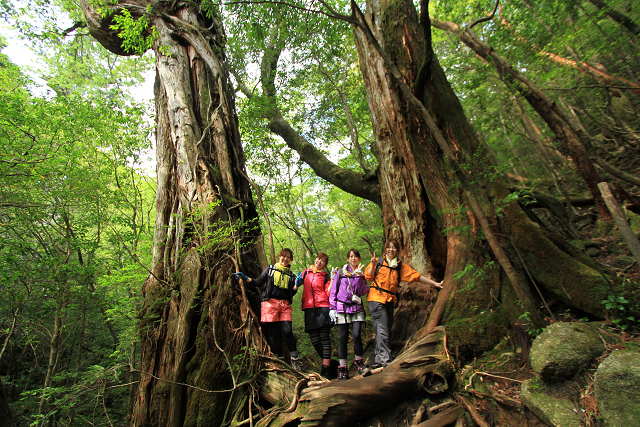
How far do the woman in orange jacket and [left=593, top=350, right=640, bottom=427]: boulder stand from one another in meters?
1.95

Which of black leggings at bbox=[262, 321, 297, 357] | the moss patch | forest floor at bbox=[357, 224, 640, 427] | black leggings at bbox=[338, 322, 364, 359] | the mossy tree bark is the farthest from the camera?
black leggings at bbox=[262, 321, 297, 357]

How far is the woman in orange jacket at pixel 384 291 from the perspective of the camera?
375cm

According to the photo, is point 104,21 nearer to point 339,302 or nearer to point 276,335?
point 276,335

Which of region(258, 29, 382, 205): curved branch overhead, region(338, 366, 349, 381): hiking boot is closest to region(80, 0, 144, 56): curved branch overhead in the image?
region(258, 29, 382, 205): curved branch overhead

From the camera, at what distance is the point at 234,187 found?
16.2 ft

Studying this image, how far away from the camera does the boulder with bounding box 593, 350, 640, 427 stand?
180cm

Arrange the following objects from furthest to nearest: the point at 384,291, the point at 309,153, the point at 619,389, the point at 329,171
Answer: the point at 309,153
the point at 329,171
the point at 384,291
the point at 619,389

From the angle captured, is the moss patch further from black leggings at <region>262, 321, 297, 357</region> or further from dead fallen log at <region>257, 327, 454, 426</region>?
black leggings at <region>262, 321, 297, 357</region>

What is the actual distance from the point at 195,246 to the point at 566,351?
13.8ft

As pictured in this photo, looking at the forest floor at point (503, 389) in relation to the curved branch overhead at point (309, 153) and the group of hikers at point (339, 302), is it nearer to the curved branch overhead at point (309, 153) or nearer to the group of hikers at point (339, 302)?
the group of hikers at point (339, 302)

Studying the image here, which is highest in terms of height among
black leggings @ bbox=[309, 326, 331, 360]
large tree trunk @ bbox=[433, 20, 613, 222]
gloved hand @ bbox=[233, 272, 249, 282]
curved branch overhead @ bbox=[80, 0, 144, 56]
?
curved branch overhead @ bbox=[80, 0, 144, 56]

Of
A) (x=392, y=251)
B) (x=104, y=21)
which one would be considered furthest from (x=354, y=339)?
(x=104, y=21)

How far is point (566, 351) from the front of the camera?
7.55 ft

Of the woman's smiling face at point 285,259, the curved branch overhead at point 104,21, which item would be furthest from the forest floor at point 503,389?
the curved branch overhead at point 104,21
